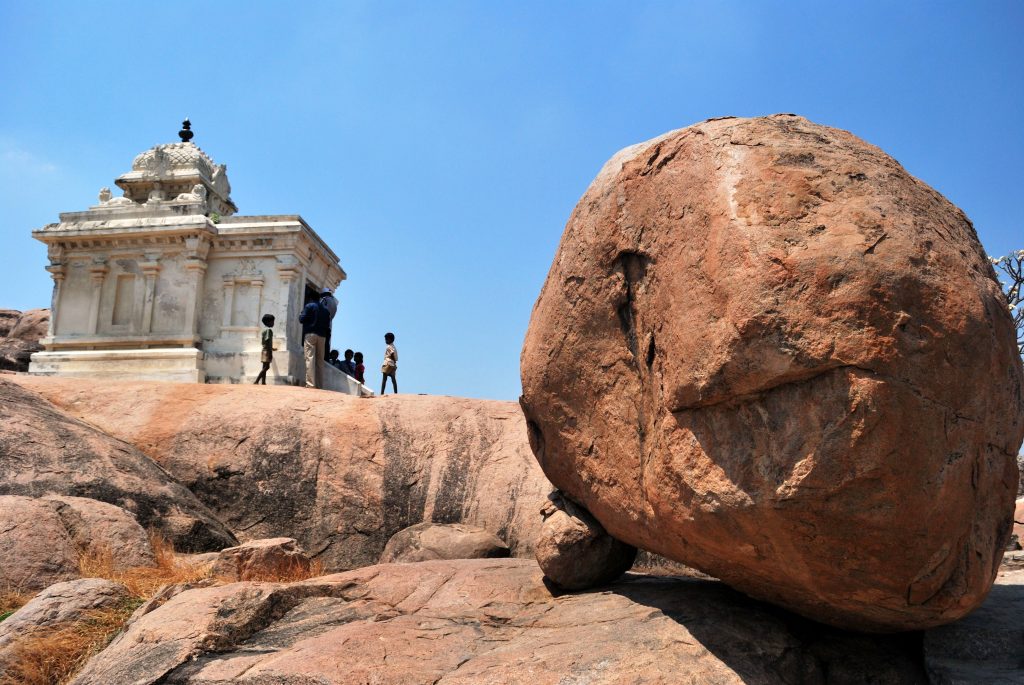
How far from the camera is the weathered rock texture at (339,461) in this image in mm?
7457

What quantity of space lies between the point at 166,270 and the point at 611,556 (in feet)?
42.8

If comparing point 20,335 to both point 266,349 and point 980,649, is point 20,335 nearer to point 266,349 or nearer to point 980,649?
point 266,349

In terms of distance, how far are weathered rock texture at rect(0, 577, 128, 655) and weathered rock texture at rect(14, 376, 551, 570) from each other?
2.63m

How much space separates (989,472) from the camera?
2.86m

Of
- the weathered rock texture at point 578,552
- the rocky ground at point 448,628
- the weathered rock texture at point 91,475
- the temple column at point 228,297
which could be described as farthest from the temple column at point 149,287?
the weathered rock texture at point 578,552

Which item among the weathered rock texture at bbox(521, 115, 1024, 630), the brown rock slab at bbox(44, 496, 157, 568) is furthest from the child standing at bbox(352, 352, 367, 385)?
the weathered rock texture at bbox(521, 115, 1024, 630)

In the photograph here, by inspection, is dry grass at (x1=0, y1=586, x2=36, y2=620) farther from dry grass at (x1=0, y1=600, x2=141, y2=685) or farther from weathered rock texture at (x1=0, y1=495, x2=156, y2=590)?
dry grass at (x1=0, y1=600, x2=141, y2=685)

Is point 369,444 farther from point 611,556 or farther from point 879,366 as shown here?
point 879,366

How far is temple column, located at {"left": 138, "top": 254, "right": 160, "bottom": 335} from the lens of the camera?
1498 centimetres

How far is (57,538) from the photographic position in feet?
18.1

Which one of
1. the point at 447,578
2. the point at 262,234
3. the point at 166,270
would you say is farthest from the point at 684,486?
the point at 166,270

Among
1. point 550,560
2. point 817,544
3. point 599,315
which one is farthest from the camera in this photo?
point 550,560

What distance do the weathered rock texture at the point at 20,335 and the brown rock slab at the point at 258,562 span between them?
16084 mm

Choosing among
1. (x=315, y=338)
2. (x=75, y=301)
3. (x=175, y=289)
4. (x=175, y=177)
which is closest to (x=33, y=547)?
(x=315, y=338)
